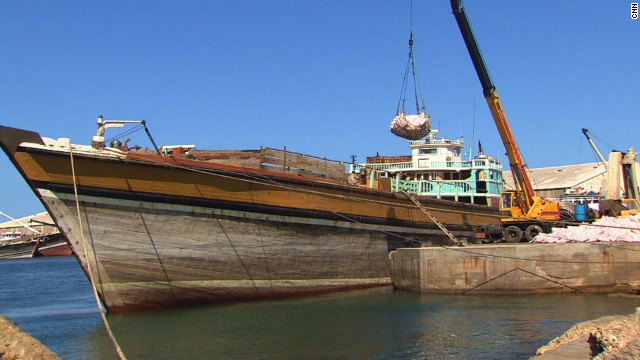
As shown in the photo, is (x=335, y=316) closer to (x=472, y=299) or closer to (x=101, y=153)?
(x=472, y=299)

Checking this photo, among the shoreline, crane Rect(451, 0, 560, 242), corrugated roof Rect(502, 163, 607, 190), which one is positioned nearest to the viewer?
the shoreline

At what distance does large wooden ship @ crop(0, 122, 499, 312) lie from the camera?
1456cm

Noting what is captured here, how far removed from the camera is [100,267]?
48.4ft

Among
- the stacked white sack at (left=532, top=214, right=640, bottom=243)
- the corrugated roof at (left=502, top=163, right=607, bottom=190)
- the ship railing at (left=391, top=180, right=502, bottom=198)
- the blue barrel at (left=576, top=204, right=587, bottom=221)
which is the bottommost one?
the stacked white sack at (left=532, top=214, right=640, bottom=243)

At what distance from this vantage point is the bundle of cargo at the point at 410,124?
1092 inches

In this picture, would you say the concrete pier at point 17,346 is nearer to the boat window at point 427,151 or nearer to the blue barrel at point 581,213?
the blue barrel at point 581,213

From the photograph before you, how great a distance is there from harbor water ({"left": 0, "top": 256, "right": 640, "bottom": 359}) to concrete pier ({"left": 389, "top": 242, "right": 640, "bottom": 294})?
53cm

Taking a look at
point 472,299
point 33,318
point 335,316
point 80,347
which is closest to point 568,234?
point 472,299

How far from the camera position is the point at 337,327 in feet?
43.1

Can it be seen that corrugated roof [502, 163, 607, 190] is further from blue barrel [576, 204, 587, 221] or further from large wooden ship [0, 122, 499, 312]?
large wooden ship [0, 122, 499, 312]

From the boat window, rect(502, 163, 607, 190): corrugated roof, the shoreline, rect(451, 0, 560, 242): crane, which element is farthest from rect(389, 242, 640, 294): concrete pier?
rect(502, 163, 607, 190): corrugated roof

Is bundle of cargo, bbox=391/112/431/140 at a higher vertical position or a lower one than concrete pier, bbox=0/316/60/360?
higher

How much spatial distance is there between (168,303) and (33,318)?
4503 millimetres

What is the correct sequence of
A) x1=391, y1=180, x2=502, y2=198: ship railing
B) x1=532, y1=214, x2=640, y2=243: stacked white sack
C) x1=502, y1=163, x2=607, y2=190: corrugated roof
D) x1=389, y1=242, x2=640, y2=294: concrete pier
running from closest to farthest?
x1=389, y1=242, x2=640, y2=294: concrete pier, x1=532, y1=214, x2=640, y2=243: stacked white sack, x1=391, y1=180, x2=502, y2=198: ship railing, x1=502, y1=163, x2=607, y2=190: corrugated roof
